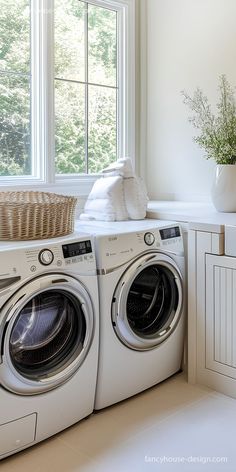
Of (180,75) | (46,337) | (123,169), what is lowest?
(46,337)

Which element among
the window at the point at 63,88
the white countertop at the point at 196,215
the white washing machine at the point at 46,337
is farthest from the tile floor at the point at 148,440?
the window at the point at 63,88

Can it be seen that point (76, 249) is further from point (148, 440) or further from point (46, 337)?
point (148, 440)

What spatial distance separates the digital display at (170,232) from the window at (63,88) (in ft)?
2.68

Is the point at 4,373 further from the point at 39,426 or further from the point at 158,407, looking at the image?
the point at 158,407

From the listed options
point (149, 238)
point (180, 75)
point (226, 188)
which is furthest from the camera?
point (180, 75)

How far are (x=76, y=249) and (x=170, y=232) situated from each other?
0.64m

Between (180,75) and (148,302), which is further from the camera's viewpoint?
(180,75)

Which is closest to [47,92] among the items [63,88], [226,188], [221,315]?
[63,88]

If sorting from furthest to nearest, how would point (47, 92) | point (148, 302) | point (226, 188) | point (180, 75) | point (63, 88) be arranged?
point (180, 75), point (63, 88), point (47, 92), point (226, 188), point (148, 302)

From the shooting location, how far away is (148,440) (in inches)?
74.3

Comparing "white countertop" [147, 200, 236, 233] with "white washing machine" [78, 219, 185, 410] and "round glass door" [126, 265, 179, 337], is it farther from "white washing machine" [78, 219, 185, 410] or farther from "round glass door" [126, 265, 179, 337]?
"round glass door" [126, 265, 179, 337]

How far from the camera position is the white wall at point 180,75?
2838mm

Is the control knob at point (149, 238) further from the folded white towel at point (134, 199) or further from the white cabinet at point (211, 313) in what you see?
the folded white towel at point (134, 199)

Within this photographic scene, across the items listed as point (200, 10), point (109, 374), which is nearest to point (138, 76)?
point (200, 10)
